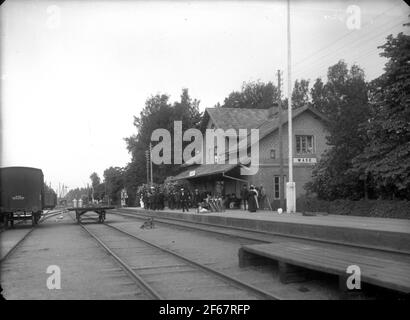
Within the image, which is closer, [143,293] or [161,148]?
[143,293]

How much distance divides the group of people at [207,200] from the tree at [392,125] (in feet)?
23.6

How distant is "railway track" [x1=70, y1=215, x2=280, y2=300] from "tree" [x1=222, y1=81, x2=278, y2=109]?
180 feet

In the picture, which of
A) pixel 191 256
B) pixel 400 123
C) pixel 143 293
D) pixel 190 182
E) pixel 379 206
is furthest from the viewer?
A: pixel 190 182

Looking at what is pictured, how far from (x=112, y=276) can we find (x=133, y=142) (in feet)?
196

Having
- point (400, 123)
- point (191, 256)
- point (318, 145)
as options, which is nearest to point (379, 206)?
point (400, 123)

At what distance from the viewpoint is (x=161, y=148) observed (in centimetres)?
5966

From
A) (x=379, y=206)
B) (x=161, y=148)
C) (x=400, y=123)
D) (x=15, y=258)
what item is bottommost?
(x=15, y=258)

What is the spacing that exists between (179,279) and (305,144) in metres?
26.1

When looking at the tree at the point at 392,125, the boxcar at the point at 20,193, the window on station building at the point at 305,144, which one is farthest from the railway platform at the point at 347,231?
the window on station building at the point at 305,144

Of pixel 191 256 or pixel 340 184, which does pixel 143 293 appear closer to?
pixel 191 256

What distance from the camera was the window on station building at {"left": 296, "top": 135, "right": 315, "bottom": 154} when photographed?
1266 inches

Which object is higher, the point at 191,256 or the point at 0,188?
the point at 0,188

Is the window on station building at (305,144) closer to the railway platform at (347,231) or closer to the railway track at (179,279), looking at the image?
the railway platform at (347,231)

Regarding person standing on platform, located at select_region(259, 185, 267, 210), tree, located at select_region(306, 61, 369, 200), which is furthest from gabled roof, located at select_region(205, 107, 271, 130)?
tree, located at select_region(306, 61, 369, 200)
